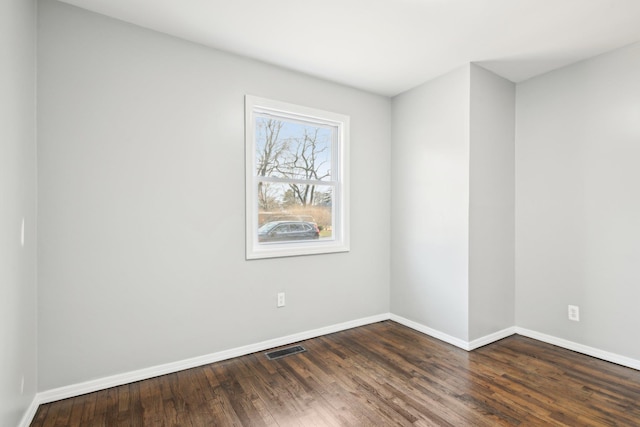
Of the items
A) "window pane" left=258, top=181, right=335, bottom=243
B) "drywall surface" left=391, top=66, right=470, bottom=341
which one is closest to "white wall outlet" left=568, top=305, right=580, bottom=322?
"drywall surface" left=391, top=66, right=470, bottom=341

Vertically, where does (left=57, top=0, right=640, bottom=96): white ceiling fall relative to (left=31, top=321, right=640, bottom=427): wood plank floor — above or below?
above

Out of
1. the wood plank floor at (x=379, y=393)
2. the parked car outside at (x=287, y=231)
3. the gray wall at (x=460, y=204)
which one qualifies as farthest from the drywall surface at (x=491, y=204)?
the parked car outside at (x=287, y=231)

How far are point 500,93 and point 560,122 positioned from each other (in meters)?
0.60

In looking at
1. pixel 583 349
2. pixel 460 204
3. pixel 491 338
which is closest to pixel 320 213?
pixel 460 204

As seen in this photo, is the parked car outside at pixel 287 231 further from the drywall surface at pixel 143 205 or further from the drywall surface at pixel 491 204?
the drywall surface at pixel 491 204

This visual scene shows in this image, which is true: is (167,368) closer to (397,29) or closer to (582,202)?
(397,29)

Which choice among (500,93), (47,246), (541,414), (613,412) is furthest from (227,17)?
(613,412)

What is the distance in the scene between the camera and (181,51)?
2512 millimetres

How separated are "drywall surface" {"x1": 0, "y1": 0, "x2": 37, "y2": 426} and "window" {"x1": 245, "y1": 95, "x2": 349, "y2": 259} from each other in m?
1.42

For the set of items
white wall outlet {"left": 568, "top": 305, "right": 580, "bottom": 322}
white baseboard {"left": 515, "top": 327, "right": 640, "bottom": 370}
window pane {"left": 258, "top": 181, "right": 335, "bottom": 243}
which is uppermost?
window pane {"left": 258, "top": 181, "right": 335, "bottom": 243}

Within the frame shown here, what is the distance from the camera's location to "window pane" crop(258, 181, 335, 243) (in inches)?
120

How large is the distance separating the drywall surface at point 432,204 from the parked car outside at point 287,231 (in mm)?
1049

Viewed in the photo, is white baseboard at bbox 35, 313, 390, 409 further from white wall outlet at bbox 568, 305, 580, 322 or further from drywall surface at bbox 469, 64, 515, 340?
white wall outlet at bbox 568, 305, 580, 322

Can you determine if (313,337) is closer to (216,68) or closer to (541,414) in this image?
(541,414)
